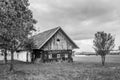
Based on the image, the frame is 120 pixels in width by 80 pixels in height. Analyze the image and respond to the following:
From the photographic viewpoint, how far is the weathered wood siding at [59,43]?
87.4 ft

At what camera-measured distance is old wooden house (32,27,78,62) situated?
26281 mm

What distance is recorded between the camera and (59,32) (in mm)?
27859

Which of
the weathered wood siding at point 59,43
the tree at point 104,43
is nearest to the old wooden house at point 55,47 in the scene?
the weathered wood siding at point 59,43

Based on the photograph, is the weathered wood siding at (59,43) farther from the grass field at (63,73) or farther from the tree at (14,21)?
the tree at (14,21)

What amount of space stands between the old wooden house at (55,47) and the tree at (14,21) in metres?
10.4

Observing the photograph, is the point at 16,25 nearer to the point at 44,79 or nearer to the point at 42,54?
the point at 44,79

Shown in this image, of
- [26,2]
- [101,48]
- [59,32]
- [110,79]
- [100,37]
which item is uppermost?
[26,2]

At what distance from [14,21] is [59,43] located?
14.9m

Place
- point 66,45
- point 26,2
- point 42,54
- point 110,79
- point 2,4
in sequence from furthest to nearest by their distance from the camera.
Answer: point 66,45 → point 42,54 → point 26,2 → point 2,4 → point 110,79

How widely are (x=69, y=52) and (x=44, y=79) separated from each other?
18.7m

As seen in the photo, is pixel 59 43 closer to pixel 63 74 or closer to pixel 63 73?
pixel 63 73

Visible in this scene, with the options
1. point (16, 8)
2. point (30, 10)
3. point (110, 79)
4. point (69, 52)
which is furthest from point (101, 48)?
point (16, 8)

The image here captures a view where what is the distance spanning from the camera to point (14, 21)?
46.5 feet

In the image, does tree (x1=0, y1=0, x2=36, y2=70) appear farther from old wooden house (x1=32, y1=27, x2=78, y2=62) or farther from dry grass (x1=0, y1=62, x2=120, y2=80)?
old wooden house (x1=32, y1=27, x2=78, y2=62)
